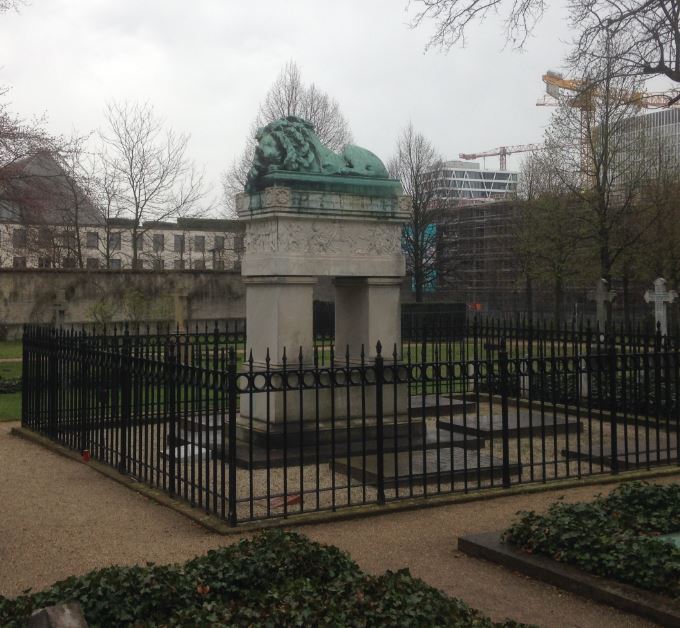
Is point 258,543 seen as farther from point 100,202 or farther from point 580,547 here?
point 100,202

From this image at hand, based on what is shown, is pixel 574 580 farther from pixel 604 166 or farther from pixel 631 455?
pixel 604 166

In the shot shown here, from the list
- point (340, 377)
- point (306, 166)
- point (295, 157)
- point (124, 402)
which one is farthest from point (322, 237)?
point (124, 402)

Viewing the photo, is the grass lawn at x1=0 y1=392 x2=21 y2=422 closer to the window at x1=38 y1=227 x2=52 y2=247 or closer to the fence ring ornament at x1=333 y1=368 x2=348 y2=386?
the fence ring ornament at x1=333 y1=368 x2=348 y2=386

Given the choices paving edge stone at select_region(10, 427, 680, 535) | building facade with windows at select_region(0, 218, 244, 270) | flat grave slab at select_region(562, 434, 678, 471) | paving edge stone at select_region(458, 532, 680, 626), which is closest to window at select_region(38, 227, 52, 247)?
building facade with windows at select_region(0, 218, 244, 270)

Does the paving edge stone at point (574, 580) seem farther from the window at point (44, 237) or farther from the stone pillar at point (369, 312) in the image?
the window at point (44, 237)

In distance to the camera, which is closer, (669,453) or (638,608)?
(638,608)

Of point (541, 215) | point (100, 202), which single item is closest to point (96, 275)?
point (100, 202)

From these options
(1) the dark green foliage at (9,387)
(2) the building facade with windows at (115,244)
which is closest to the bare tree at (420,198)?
(2) the building facade with windows at (115,244)

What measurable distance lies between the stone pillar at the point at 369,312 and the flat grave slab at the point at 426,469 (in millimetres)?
1859

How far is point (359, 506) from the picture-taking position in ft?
26.2

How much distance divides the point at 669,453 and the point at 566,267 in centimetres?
2088

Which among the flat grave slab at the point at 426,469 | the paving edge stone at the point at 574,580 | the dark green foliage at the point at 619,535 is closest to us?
the paving edge stone at the point at 574,580

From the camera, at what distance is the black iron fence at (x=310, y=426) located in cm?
805

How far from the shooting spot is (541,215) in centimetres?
3048
